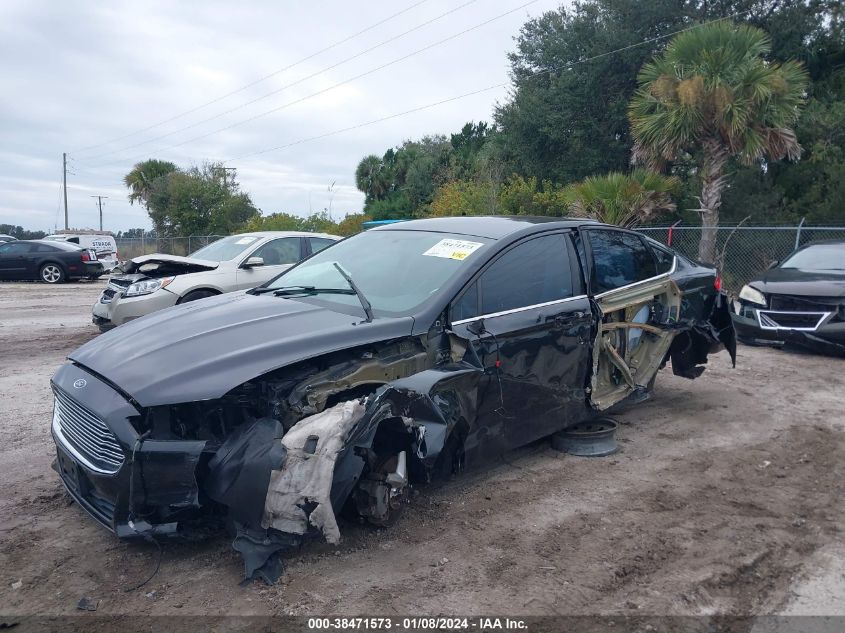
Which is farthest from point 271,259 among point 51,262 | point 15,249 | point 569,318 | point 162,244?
point 162,244

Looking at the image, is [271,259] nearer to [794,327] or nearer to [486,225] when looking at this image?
[486,225]

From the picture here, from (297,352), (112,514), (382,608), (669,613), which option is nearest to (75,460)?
(112,514)

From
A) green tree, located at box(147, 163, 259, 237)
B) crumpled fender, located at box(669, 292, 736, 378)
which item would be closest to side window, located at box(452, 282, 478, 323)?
crumpled fender, located at box(669, 292, 736, 378)

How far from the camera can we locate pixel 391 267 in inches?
181

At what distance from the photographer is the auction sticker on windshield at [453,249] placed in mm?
4418

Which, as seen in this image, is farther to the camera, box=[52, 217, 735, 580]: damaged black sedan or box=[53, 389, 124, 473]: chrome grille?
box=[53, 389, 124, 473]: chrome grille

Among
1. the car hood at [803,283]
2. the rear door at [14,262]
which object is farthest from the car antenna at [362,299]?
the rear door at [14,262]

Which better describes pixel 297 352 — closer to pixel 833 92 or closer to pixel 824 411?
pixel 824 411

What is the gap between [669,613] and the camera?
9.90 ft

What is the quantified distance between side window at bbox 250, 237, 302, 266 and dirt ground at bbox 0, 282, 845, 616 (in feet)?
16.0

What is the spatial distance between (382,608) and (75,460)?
1.74 metres

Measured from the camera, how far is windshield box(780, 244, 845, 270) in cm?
903

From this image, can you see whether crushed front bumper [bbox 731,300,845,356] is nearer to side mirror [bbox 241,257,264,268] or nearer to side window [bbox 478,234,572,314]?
side window [bbox 478,234,572,314]

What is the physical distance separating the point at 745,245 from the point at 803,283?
6324 millimetres
